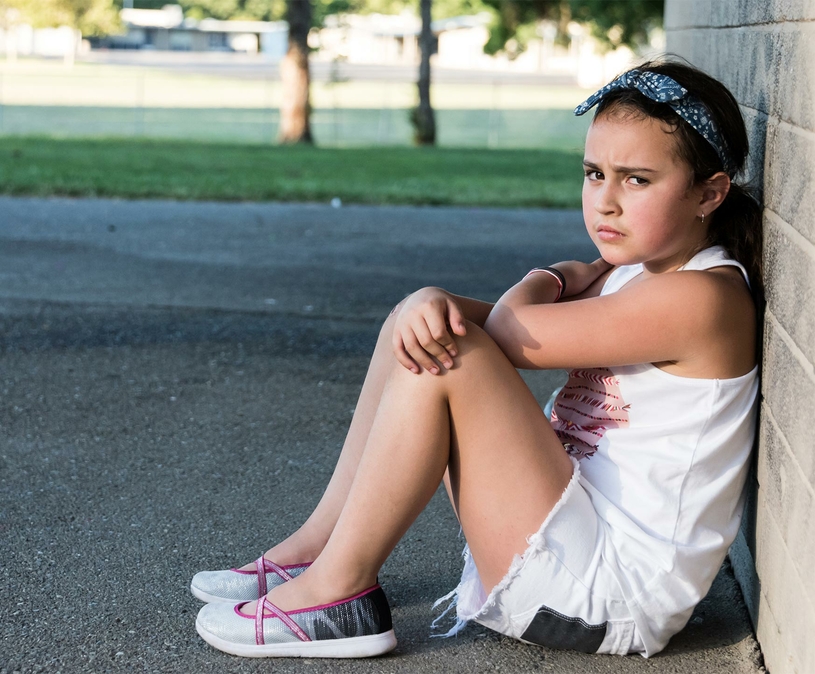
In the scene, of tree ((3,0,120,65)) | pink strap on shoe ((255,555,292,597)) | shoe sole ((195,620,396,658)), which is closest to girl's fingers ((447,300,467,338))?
shoe sole ((195,620,396,658))

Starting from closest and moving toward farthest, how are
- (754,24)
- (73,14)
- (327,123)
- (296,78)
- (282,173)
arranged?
(754,24) → (282,173) → (296,78) → (327,123) → (73,14)

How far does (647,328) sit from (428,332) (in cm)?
42

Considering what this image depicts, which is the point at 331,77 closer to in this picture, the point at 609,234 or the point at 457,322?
the point at 609,234

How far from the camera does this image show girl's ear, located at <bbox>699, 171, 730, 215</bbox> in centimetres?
218

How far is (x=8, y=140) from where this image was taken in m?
16.7

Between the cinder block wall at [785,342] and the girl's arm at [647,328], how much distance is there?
0.09 meters

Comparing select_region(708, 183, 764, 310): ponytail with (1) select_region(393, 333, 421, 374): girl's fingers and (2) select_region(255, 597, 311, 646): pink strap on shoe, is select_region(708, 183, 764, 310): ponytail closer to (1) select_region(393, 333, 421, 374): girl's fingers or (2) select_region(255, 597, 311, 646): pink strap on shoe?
(1) select_region(393, 333, 421, 374): girl's fingers

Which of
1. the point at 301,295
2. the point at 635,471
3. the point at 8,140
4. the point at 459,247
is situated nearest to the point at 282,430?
the point at 635,471

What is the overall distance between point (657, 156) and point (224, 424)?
231 centimetres

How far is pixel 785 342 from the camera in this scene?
2.05 metres

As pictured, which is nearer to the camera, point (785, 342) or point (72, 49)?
point (785, 342)

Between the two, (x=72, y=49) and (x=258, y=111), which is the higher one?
(x=72, y=49)

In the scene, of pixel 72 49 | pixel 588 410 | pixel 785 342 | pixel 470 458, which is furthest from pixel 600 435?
pixel 72 49

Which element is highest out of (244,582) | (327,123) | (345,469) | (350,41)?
(350,41)
